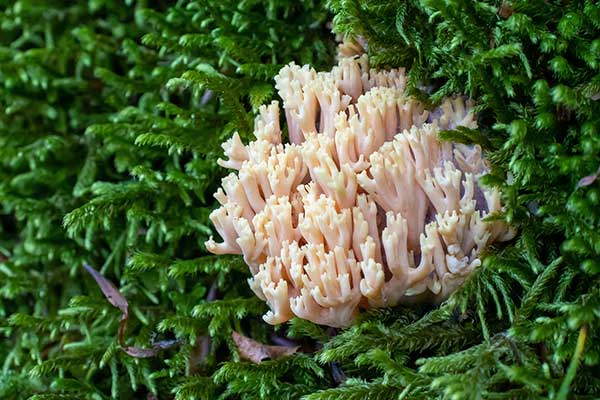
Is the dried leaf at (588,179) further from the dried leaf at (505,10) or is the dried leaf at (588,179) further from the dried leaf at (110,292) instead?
the dried leaf at (110,292)

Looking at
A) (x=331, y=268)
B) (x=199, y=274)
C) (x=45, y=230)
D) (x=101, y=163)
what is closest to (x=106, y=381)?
(x=199, y=274)

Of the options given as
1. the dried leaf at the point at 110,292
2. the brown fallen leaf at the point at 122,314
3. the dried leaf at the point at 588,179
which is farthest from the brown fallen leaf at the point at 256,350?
the dried leaf at the point at 588,179

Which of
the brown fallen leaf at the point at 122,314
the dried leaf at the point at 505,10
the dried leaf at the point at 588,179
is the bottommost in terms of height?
the brown fallen leaf at the point at 122,314

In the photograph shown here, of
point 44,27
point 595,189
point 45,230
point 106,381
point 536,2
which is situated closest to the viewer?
point 595,189

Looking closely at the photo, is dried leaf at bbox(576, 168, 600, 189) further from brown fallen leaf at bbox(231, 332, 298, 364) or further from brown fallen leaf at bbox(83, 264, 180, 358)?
brown fallen leaf at bbox(83, 264, 180, 358)

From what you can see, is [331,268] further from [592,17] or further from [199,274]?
[592,17]

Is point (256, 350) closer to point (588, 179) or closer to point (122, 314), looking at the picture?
point (122, 314)
